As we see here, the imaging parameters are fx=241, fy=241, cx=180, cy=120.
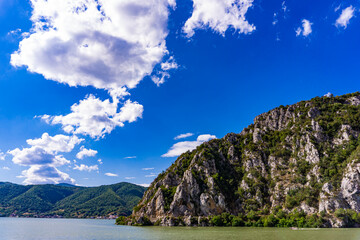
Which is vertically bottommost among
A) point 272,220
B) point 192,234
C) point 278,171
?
point 192,234

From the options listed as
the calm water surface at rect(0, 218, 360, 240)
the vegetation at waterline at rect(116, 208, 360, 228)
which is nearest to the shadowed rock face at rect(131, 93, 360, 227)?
the vegetation at waterline at rect(116, 208, 360, 228)

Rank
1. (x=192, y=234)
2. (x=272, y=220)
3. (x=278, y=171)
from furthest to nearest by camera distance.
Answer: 1. (x=278, y=171)
2. (x=272, y=220)
3. (x=192, y=234)

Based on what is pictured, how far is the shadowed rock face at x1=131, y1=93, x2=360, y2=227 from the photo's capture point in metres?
104

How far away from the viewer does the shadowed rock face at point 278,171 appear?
104 m

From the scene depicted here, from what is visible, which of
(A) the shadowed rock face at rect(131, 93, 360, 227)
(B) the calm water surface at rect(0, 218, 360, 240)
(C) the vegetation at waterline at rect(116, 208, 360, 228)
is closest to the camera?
(B) the calm water surface at rect(0, 218, 360, 240)

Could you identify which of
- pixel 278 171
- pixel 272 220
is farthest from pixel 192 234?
pixel 278 171

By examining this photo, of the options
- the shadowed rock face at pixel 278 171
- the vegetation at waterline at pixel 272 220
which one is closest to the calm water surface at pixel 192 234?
the vegetation at waterline at pixel 272 220

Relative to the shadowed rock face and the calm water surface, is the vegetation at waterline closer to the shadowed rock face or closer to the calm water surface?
the shadowed rock face

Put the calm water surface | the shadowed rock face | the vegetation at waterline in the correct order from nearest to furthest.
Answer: the calm water surface → the vegetation at waterline → the shadowed rock face

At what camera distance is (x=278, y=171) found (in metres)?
134

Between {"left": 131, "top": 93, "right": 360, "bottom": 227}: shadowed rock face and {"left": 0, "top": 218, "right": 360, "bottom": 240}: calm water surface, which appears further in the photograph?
{"left": 131, "top": 93, "right": 360, "bottom": 227}: shadowed rock face

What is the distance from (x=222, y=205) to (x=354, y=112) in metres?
87.2

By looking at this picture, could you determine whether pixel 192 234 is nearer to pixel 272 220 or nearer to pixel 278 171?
pixel 272 220

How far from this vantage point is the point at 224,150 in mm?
164125
